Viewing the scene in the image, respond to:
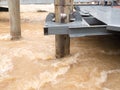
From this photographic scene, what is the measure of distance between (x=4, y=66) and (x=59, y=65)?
130cm

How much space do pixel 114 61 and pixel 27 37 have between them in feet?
12.5

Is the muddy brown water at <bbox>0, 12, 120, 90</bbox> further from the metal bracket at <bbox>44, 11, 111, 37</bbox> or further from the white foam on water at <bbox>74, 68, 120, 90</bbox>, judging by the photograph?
the metal bracket at <bbox>44, 11, 111, 37</bbox>

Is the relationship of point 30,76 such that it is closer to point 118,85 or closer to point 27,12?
point 118,85

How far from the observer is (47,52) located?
23.9 ft

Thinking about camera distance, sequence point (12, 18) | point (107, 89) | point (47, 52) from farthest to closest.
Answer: point (12, 18) < point (47, 52) < point (107, 89)

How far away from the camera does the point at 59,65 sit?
245 inches

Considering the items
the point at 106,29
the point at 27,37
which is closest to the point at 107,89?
the point at 106,29

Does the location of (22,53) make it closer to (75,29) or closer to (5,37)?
(5,37)

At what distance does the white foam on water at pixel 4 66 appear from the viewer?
575 cm

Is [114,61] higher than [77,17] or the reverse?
the reverse

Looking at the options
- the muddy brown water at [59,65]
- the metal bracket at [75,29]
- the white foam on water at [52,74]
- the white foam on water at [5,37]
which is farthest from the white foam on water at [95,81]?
Answer: the white foam on water at [5,37]

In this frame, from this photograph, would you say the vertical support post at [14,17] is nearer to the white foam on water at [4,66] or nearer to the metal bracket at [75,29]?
the white foam on water at [4,66]

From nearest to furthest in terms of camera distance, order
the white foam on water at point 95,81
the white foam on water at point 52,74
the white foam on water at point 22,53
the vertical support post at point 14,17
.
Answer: the white foam on water at point 95,81 < the white foam on water at point 52,74 < the white foam on water at point 22,53 < the vertical support post at point 14,17

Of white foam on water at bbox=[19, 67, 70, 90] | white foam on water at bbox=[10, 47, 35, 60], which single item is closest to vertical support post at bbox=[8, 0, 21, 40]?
white foam on water at bbox=[10, 47, 35, 60]
